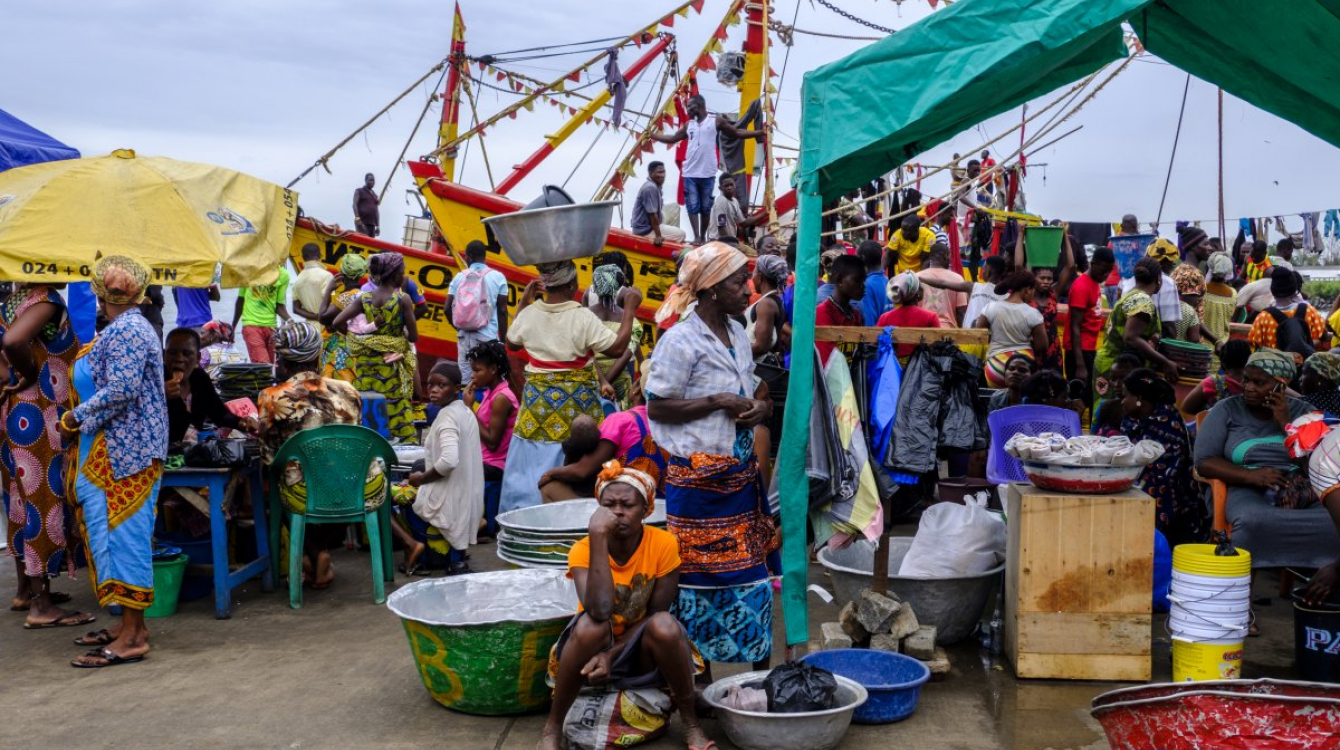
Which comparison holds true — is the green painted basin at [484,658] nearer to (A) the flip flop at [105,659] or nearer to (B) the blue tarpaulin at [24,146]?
(A) the flip flop at [105,659]

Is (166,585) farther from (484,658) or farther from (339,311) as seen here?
(339,311)

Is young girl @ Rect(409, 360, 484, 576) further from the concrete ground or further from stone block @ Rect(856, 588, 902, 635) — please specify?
stone block @ Rect(856, 588, 902, 635)

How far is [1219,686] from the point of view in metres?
3.42

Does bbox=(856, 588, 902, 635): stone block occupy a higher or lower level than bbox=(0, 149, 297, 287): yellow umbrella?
lower

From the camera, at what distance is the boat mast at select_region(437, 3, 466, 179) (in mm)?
16812

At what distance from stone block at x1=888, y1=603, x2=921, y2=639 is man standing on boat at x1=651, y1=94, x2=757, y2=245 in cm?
775

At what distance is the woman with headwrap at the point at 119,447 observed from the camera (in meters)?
5.29

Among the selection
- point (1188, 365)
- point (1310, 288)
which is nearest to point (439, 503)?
point (1188, 365)

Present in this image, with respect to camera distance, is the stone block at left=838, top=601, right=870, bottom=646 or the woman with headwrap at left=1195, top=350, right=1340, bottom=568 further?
the woman with headwrap at left=1195, top=350, right=1340, bottom=568

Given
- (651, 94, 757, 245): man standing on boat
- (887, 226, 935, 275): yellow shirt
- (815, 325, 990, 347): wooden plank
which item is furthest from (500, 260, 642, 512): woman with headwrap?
(651, 94, 757, 245): man standing on boat

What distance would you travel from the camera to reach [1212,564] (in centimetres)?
467

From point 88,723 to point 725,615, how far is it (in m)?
2.55

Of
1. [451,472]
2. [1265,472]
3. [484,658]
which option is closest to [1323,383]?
[1265,472]

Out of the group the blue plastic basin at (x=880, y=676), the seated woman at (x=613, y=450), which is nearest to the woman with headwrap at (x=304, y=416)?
the seated woman at (x=613, y=450)
